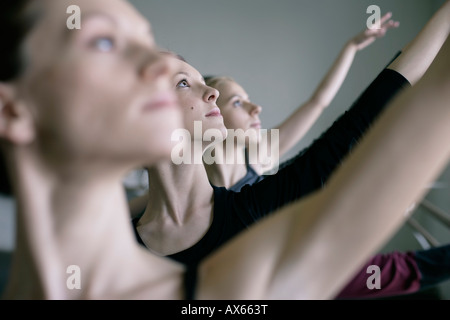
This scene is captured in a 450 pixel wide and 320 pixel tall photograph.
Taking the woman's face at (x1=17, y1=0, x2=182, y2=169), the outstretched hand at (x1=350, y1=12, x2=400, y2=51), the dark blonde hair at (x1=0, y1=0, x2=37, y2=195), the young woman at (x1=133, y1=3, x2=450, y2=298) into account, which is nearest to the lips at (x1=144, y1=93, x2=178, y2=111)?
the woman's face at (x1=17, y1=0, x2=182, y2=169)

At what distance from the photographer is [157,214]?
0.69 metres

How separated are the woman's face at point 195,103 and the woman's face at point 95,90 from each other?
0.38 metres

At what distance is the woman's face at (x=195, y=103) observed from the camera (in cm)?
71

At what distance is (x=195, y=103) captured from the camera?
0.70 metres

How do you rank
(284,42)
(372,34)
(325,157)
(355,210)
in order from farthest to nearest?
(284,42) < (372,34) < (325,157) < (355,210)

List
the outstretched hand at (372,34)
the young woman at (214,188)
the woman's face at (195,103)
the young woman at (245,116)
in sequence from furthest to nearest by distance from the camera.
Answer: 1. the young woman at (245,116)
2. the outstretched hand at (372,34)
3. the woman's face at (195,103)
4. the young woman at (214,188)

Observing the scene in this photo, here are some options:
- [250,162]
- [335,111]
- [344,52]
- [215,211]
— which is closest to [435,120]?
[215,211]

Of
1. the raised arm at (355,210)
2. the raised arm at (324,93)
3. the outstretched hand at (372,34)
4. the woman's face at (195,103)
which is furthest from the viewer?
the raised arm at (324,93)

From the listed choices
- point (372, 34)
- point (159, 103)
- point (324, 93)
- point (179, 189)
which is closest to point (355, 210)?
point (159, 103)

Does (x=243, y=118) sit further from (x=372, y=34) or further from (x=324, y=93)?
(x=372, y=34)

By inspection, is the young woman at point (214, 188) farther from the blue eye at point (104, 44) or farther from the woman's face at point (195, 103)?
the blue eye at point (104, 44)

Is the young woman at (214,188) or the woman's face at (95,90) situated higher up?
the woman's face at (95,90)

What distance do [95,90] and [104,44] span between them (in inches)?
1.5

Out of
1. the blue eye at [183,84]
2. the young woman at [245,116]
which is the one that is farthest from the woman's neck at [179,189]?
the young woman at [245,116]
